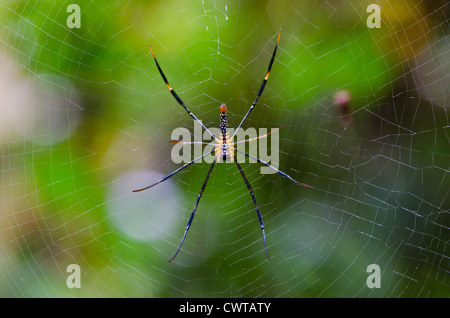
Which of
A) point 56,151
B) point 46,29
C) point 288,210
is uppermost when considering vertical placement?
point 46,29

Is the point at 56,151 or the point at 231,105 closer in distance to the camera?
the point at 56,151

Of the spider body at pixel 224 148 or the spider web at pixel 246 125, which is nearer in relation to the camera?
the spider web at pixel 246 125

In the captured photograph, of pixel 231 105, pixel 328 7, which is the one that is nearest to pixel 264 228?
pixel 231 105

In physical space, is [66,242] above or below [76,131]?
below

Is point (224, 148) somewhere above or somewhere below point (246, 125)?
below

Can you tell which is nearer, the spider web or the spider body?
the spider web

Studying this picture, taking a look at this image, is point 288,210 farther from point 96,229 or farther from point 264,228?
point 96,229

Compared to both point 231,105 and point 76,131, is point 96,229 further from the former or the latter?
A: point 231,105
